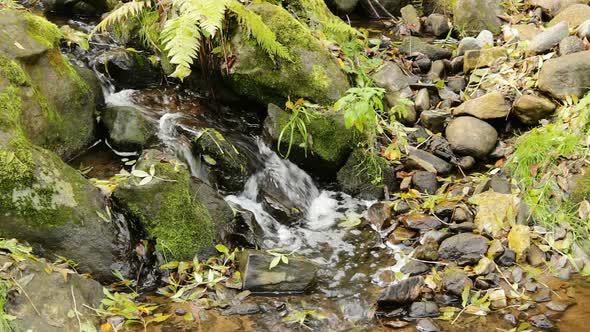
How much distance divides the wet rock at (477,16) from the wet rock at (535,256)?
402 centimetres

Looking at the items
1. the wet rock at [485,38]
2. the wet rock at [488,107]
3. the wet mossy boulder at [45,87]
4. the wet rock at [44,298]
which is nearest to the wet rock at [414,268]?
the wet rock at [488,107]

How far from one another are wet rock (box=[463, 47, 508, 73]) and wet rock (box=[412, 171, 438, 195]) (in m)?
2.00

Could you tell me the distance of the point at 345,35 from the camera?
6.94m

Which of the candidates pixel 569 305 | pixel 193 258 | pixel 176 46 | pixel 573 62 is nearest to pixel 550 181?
pixel 569 305

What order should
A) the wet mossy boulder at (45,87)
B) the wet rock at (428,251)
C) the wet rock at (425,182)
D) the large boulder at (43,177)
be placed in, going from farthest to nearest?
the wet rock at (425,182), the wet mossy boulder at (45,87), the wet rock at (428,251), the large boulder at (43,177)

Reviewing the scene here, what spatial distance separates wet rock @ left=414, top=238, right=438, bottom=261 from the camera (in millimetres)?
4417

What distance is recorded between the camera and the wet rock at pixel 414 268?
4.29 m

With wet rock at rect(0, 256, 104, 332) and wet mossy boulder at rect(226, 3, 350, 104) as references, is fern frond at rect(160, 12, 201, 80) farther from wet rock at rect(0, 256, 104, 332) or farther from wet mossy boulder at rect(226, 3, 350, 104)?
wet rock at rect(0, 256, 104, 332)

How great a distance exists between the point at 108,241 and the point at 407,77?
13.6 feet

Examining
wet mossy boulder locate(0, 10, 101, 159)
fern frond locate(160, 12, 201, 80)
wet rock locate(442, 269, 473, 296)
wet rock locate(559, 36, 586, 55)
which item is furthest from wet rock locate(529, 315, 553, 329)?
wet mossy boulder locate(0, 10, 101, 159)

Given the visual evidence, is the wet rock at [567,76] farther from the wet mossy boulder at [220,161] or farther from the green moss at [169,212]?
the green moss at [169,212]

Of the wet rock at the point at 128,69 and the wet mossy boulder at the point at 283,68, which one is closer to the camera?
the wet mossy boulder at the point at 283,68

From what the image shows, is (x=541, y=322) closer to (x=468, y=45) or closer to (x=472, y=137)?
(x=472, y=137)

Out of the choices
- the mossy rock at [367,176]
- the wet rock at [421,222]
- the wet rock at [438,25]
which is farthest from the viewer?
the wet rock at [438,25]
